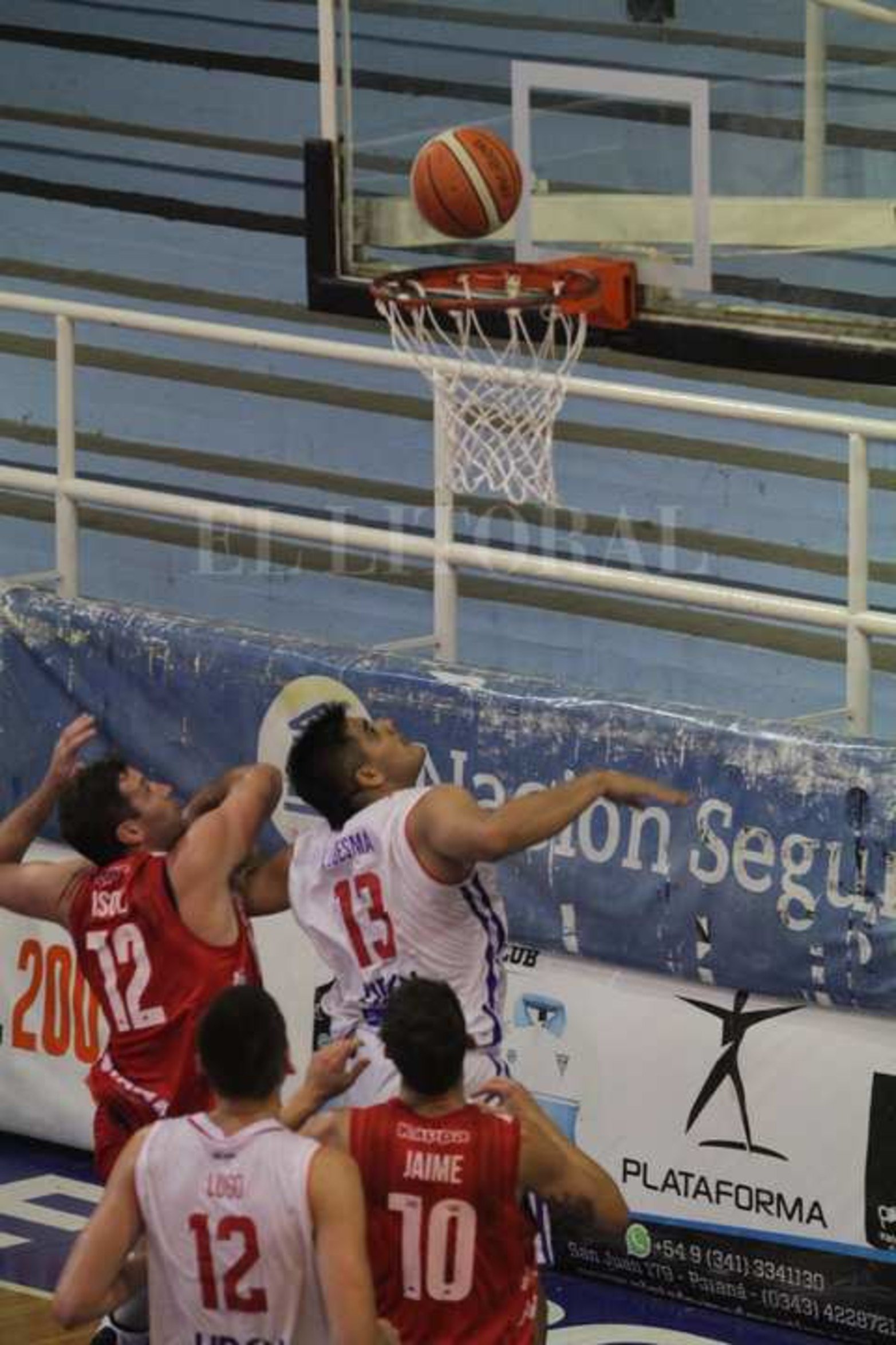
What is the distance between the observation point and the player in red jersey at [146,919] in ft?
26.4

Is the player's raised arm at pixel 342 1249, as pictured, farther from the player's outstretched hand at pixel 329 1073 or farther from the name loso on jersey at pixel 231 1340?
the player's outstretched hand at pixel 329 1073

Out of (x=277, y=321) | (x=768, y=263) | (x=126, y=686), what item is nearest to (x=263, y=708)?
(x=126, y=686)

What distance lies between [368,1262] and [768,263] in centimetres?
464

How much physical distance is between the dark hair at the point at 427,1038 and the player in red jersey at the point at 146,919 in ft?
5.41

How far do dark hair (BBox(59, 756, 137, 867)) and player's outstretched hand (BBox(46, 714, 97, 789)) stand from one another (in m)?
0.18

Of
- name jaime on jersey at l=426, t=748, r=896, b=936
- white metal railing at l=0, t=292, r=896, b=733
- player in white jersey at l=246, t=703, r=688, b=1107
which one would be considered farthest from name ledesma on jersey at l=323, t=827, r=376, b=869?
white metal railing at l=0, t=292, r=896, b=733

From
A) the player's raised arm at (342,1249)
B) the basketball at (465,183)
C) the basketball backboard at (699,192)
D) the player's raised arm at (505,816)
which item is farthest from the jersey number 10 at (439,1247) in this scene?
the basketball at (465,183)

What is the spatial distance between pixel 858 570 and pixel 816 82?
1828 mm

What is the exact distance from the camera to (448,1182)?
6.52m

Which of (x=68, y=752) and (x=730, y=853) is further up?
(x=68, y=752)

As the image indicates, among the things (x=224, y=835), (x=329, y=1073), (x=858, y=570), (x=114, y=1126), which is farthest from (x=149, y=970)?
(x=858, y=570)

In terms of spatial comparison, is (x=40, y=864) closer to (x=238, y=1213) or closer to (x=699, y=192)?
(x=238, y=1213)

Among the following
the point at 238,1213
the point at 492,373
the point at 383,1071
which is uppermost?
the point at 492,373

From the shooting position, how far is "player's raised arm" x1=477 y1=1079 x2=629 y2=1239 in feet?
21.7
